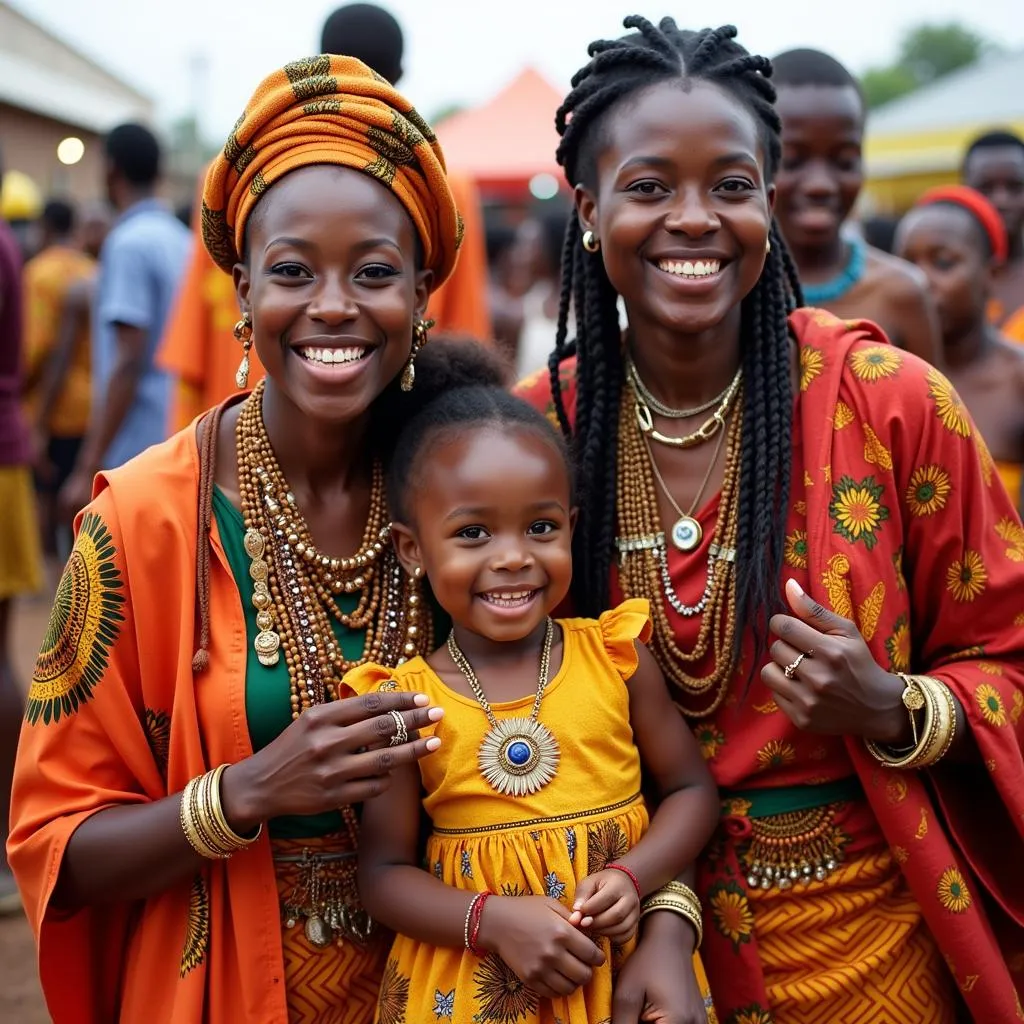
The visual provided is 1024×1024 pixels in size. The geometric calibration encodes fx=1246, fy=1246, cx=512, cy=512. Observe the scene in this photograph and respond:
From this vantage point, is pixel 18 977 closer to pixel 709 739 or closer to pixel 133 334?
pixel 133 334

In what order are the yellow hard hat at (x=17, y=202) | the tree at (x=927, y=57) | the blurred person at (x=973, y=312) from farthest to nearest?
1. the tree at (x=927, y=57)
2. the yellow hard hat at (x=17, y=202)
3. the blurred person at (x=973, y=312)

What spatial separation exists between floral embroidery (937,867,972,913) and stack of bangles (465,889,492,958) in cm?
86

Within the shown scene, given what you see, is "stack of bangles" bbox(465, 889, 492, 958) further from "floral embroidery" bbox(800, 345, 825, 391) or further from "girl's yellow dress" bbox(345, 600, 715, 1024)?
"floral embroidery" bbox(800, 345, 825, 391)

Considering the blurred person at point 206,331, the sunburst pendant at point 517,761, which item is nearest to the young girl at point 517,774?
the sunburst pendant at point 517,761

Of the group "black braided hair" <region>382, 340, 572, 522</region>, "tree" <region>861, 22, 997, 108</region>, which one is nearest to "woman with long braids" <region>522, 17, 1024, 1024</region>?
"black braided hair" <region>382, 340, 572, 522</region>

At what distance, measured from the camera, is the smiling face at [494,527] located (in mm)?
2287

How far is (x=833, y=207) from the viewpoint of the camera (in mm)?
4340

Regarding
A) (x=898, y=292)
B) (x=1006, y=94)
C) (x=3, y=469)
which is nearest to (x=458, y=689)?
(x=898, y=292)

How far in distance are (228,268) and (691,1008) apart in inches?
65.4

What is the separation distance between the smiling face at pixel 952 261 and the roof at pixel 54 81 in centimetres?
1435

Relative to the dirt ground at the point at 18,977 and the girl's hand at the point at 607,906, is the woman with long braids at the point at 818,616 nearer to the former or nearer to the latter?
the girl's hand at the point at 607,906

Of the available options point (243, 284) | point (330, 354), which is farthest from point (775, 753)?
point (243, 284)

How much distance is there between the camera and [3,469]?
496cm

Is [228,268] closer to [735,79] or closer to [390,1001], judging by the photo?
[735,79]
